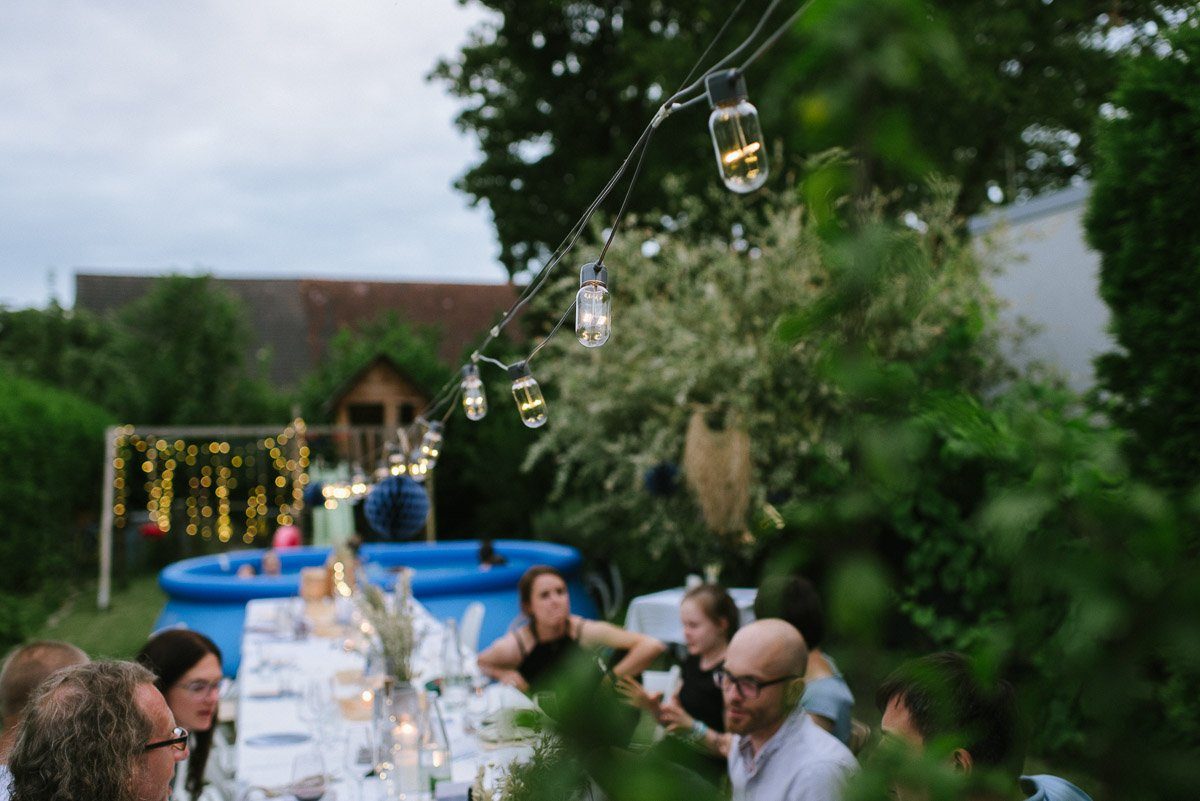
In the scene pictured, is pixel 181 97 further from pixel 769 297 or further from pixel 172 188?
pixel 769 297

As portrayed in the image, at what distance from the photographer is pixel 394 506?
467 centimetres

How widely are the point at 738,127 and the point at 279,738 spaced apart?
346cm

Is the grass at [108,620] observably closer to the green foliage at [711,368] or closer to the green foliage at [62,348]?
→ the green foliage at [711,368]

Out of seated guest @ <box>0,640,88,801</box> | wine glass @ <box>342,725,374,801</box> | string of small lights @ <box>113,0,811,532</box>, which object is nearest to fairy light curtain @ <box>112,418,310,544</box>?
string of small lights @ <box>113,0,811,532</box>

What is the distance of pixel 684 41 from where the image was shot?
11.5 m

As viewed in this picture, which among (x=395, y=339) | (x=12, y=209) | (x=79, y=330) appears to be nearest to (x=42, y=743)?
(x=395, y=339)

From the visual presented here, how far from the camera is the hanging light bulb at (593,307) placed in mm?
1607

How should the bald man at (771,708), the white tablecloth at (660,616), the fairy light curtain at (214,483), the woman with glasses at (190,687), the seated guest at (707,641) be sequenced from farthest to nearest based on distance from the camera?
the fairy light curtain at (214,483) → the white tablecloth at (660,616) → the seated guest at (707,641) → the woman with glasses at (190,687) → the bald man at (771,708)

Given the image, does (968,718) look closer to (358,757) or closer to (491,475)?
(358,757)

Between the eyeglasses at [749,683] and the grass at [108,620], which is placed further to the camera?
the grass at [108,620]

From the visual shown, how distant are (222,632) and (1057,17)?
36.9 ft

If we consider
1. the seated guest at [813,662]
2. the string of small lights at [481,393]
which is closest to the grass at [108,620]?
the string of small lights at [481,393]

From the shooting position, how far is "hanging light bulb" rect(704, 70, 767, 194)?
1.03 meters

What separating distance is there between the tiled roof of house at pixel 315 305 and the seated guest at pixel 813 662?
74.6 ft
